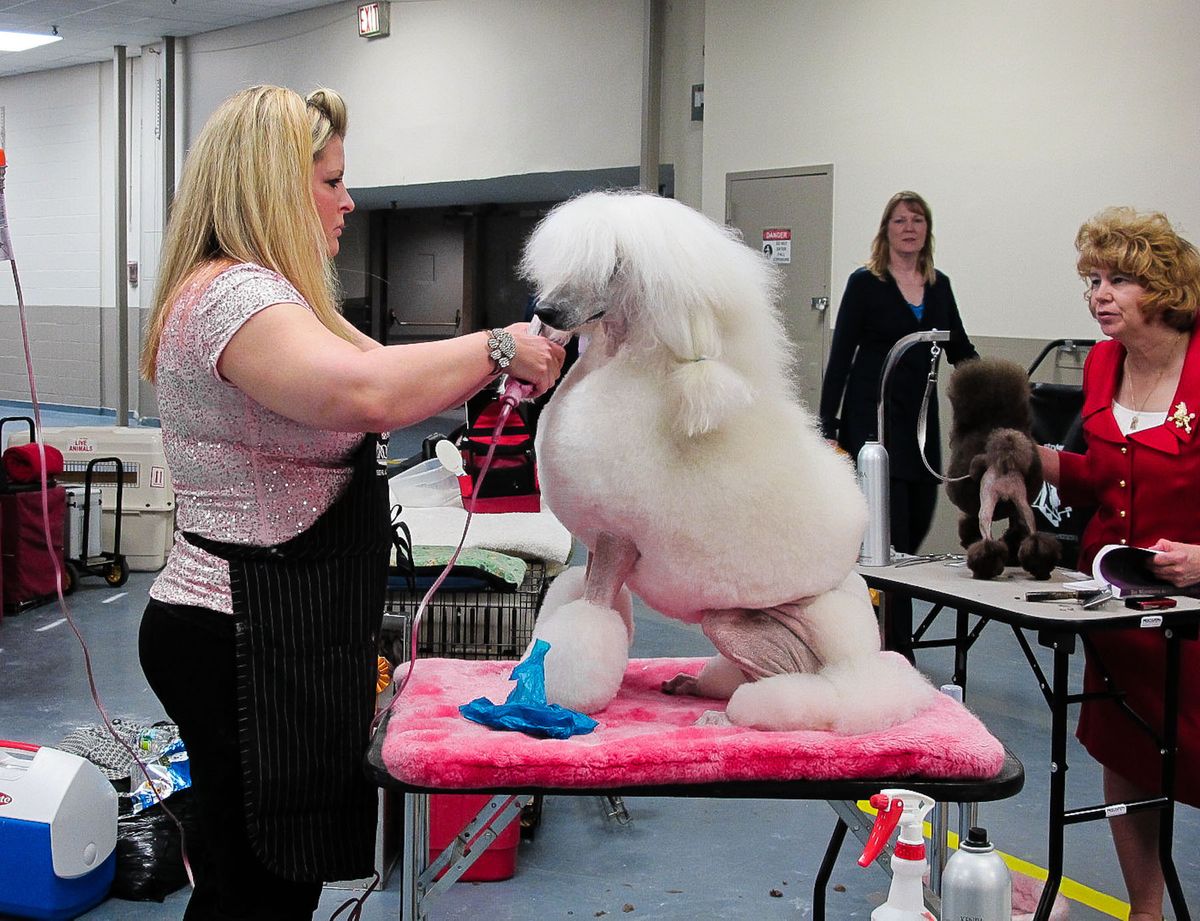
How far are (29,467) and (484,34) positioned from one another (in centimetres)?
449

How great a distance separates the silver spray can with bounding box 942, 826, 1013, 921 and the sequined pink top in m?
0.77

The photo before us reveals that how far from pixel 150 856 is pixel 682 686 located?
128 cm

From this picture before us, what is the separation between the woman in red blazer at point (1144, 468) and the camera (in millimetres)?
2031

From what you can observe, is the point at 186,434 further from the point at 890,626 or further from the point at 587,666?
the point at 890,626

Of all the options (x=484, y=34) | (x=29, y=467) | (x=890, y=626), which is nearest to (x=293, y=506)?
(x=890, y=626)

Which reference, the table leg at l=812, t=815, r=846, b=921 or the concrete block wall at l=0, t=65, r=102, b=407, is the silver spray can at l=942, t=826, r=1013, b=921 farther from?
the concrete block wall at l=0, t=65, r=102, b=407

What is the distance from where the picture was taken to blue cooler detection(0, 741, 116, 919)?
211cm

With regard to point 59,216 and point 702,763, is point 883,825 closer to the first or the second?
point 702,763

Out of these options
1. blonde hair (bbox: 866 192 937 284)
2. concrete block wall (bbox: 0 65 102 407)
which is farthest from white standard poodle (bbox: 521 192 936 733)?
concrete block wall (bbox: 0 65 102 407)

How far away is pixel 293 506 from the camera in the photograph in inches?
51.6

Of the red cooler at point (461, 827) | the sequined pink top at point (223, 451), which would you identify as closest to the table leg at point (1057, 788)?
the red cooler at point (461, 827)

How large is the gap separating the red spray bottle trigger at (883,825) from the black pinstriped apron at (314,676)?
0.59 meters

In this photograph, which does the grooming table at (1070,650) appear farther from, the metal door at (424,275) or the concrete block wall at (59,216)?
the concrete block wall at (59,216)

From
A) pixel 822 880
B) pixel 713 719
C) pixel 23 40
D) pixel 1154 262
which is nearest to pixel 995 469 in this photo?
pixel 1154 262
